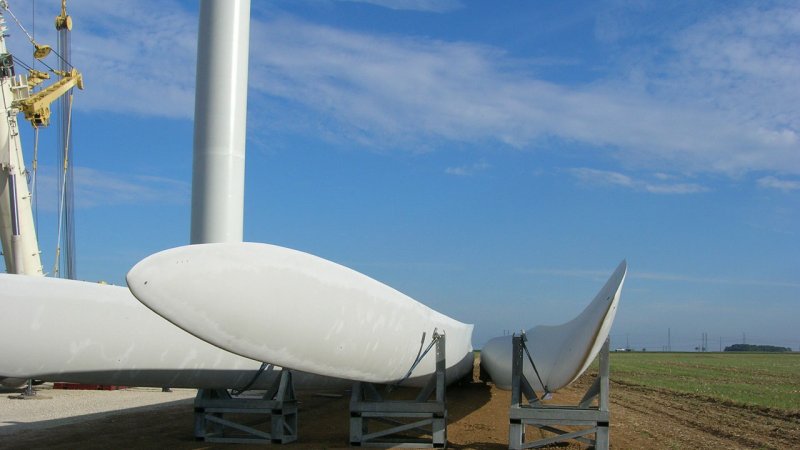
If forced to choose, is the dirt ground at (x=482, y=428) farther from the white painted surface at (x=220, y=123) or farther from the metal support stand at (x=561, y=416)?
the white painted surface at (x=220, y=123)

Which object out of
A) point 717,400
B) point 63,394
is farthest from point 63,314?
point 717,400

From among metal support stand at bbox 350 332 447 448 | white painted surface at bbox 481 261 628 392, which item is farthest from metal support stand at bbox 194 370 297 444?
white painted surface at bbox 481 261 628 392

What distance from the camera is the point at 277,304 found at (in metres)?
6.00

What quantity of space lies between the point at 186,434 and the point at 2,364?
380cm

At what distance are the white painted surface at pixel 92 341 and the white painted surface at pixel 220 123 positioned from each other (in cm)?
202

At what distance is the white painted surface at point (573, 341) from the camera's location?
7262 millimetres

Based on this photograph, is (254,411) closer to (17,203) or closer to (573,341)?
(573,341)

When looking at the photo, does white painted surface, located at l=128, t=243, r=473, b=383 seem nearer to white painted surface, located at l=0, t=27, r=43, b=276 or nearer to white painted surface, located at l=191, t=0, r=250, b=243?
white painted surface, located at l=191, t=0, r=250, b=243

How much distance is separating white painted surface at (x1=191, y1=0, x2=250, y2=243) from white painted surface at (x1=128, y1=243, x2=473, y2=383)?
317 cm

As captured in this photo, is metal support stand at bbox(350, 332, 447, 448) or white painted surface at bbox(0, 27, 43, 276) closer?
metal support stand at bbox(350, 332, 447, 448)

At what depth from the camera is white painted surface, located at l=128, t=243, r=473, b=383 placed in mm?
5523

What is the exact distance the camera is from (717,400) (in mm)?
15688

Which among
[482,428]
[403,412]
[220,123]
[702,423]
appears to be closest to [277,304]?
[403,412]

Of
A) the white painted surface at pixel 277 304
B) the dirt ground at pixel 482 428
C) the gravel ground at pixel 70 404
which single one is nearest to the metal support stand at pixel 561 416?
the dirt ground at pixel 482 428
